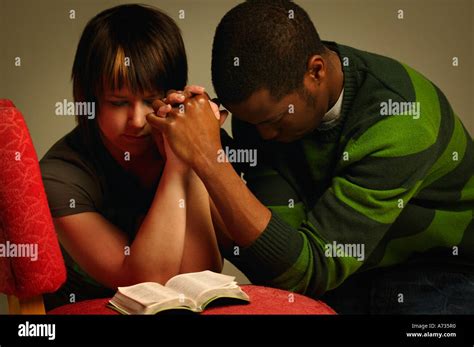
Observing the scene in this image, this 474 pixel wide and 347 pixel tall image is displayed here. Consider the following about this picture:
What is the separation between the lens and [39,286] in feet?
3.75

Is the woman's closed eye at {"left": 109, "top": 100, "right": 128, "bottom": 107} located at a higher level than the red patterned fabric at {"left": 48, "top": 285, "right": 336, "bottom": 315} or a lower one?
higher

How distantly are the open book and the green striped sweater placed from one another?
10cm

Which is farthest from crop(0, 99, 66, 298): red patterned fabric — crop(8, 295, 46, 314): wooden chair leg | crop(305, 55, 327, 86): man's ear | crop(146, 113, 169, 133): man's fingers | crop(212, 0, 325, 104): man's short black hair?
crop(305, 55, 327, 86): man's ear

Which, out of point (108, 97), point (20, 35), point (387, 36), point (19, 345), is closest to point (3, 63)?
point (20, 35)

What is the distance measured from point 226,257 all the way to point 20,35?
719 millimetres

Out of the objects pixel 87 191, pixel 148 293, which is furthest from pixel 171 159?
pixel 148 293

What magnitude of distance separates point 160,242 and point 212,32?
0.49 meters

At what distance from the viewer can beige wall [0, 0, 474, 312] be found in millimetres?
1569

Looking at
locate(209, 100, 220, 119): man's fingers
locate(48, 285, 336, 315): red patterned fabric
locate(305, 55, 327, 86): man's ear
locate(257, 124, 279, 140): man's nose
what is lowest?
locate(48, 285, 336, 315): red patterned fabric

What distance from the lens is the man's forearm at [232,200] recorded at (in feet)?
4.36

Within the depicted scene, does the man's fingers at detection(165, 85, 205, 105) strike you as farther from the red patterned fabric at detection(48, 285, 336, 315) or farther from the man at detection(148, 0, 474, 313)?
the red patterned fabric at detection(48, 285, 336, 315)

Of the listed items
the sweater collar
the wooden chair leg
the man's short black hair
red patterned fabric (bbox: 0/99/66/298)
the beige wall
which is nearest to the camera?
red patterned fabric (bbox: 0/99/66/298)

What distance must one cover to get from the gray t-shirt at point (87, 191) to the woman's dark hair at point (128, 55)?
57 mm

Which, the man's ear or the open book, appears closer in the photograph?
the open book
